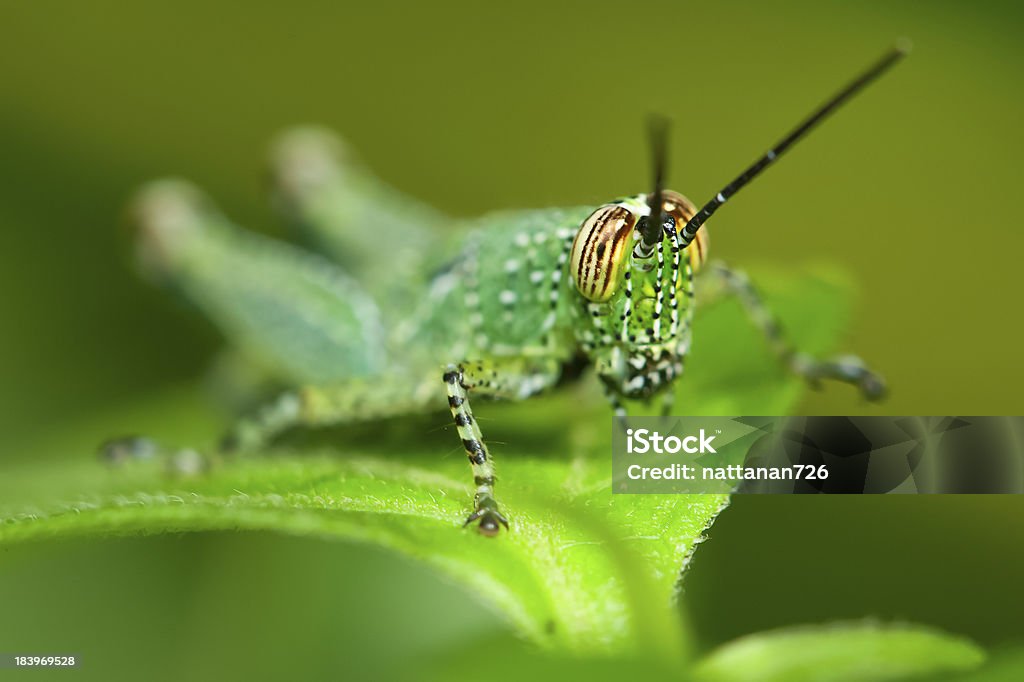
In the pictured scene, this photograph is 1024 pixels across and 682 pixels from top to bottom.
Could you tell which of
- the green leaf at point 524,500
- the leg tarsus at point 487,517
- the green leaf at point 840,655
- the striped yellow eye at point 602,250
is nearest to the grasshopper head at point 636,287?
the striped yellow eye at point 602,250

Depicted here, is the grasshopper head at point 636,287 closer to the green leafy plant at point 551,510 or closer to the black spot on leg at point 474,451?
the green leafy plant at point 551,510

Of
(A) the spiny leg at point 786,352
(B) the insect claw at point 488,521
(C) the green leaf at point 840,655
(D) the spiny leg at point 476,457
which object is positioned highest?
(A) the spiny leg at point 786,352

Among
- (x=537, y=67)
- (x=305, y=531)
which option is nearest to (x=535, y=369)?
(x=305, y=531)

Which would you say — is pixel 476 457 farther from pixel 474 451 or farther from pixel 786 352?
pixel 786 352

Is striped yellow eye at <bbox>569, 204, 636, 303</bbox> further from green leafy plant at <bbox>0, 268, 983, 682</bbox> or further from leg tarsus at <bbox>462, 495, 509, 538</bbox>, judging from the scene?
leg tarsus at <bbox>462, 495, 509, 538</bbox>

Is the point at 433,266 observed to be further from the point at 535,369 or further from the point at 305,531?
the point at 305,531

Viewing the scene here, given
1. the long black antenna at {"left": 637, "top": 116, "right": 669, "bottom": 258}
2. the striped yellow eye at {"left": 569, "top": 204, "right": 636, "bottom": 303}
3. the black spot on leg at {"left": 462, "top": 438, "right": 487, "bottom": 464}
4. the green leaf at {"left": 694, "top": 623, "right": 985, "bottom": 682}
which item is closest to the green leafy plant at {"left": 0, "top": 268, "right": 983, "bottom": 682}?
the green leaf at {"left": 694, "top": 623, "right": 985, "bottom": 682}

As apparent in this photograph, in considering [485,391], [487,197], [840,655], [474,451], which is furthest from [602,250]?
[487,197]
